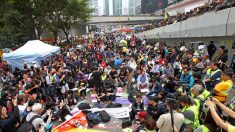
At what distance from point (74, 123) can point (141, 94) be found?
4.24 meters

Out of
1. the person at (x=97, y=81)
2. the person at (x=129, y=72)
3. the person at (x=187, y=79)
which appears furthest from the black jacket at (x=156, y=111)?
the person at (x=129, y=72)

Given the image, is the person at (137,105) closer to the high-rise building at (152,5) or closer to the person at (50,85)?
the person at (50,85)

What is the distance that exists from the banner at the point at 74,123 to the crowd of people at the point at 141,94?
0.43 m

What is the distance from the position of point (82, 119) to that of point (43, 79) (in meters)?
4.56

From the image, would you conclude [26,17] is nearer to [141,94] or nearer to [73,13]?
[73,13]

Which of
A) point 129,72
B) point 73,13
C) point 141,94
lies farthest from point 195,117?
point 73,13

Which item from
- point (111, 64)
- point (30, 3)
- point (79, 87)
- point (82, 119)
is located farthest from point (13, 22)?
point (82, 119)

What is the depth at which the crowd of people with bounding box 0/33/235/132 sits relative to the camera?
6.20m

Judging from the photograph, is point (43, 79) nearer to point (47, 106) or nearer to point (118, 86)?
point (47, 106)

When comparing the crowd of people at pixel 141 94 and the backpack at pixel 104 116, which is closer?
the crowd of people at pixel 141 94

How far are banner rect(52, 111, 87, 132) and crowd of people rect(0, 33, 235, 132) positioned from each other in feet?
1.42

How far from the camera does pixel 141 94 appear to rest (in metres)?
13.2

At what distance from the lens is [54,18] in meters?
46.4

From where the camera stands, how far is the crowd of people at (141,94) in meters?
6.20
